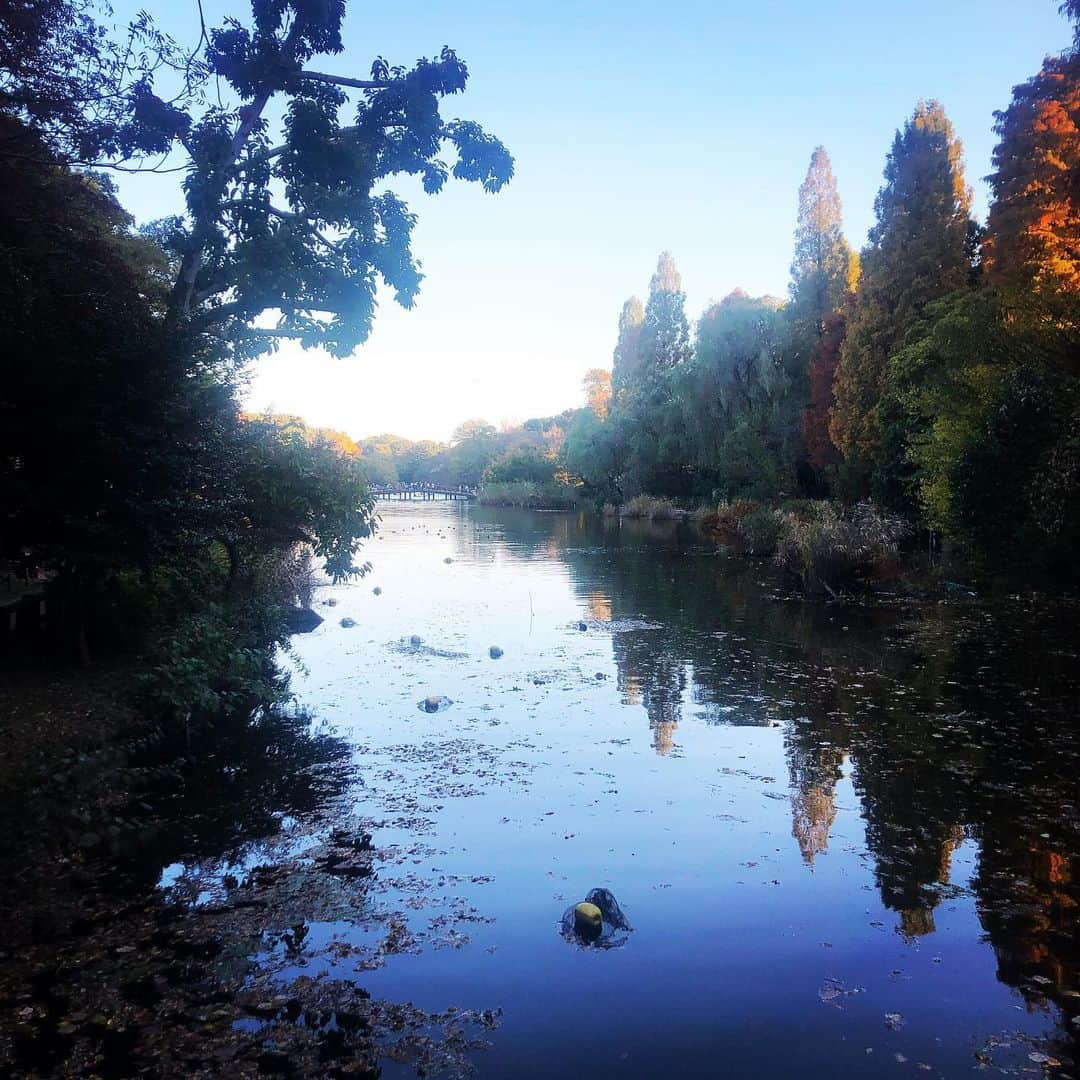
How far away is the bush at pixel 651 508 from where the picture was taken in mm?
50281

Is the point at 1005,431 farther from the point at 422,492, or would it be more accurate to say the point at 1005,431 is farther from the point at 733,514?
the point at 422,492

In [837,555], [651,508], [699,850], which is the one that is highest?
[651,508]

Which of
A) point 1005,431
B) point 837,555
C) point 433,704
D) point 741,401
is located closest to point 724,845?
point 433,704

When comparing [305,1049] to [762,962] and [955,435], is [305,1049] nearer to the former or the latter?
[762,962]

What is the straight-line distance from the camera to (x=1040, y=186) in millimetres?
20141

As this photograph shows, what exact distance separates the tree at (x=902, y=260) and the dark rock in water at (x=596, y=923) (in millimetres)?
23875

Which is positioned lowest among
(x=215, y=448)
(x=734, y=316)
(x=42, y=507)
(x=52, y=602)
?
(x=52, y=602)

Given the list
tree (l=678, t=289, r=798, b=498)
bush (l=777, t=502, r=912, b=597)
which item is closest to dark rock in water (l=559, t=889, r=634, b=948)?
bush (l=777, t=502, r=912, b=597)

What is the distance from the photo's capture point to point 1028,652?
1342 cm

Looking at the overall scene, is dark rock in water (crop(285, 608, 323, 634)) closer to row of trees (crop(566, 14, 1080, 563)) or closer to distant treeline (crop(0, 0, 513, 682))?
distant treeline (crop(0, 0, 513, 682))

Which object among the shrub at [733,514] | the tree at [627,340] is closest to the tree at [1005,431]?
the shrub at [733,514]

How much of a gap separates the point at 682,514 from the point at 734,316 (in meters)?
12.0

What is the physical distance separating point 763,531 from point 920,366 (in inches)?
306

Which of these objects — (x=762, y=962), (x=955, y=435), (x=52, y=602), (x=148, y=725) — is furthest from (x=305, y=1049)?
(x=955, y=435)
